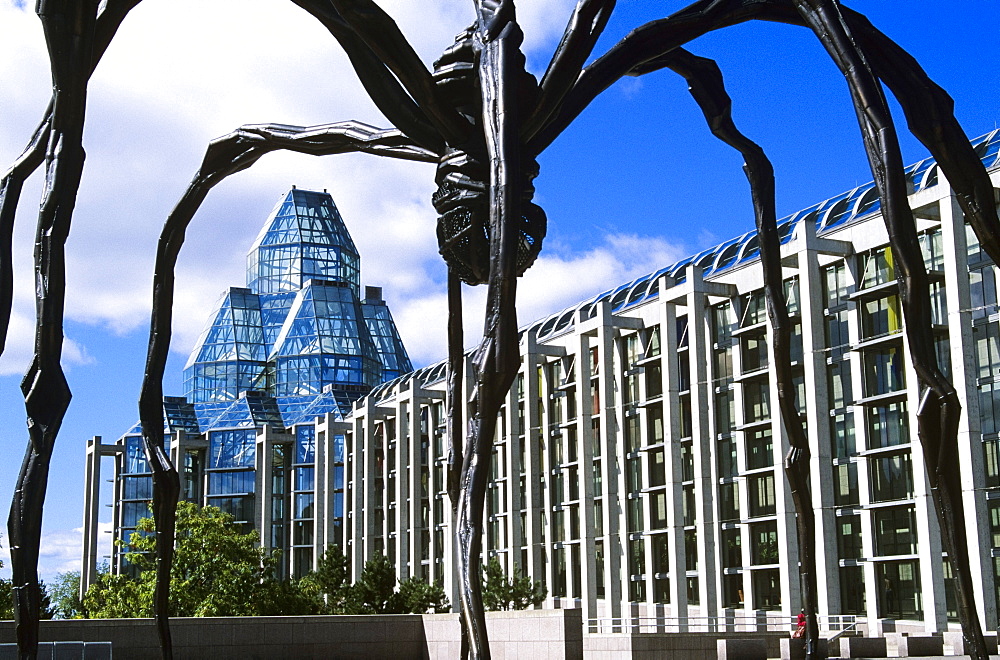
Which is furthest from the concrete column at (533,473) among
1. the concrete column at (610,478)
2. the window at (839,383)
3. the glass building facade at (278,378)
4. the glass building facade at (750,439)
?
the glass building facade at (278,378)

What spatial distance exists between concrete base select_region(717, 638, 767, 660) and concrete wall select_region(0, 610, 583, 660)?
3144 millimetres

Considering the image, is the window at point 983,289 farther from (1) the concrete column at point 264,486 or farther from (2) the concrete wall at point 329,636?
(1) the concrete column at point 264,486

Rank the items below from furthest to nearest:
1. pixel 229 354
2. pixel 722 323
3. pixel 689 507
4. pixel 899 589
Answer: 1. pixel 229 354
2. pixel 689 507
3. pixel 722 323
4. pixel 899 589

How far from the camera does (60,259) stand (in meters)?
5.68

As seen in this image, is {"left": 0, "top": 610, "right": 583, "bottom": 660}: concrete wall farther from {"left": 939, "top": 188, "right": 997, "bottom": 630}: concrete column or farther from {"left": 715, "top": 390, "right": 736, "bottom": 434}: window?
{"left": 715, "top": 390, "right": 736, "bottom": 434}: window

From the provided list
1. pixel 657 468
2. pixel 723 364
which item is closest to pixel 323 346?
pixel 657 468

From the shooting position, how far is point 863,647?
27328 mm

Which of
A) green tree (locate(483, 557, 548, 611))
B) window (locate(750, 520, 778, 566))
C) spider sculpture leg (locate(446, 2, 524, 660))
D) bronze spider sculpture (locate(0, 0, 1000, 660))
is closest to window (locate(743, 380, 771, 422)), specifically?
window (locate(750, 520, 778, 566))

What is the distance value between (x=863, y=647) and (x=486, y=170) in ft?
79.3

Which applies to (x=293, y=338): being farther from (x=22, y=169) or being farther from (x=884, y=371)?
(x=22, y=169)

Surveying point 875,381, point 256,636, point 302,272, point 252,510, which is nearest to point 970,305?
point 875,381

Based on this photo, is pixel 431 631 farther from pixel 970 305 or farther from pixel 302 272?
pixel 302 272

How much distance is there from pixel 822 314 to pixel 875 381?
8.75 ft

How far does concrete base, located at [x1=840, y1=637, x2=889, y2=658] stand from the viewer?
26.5 metres
